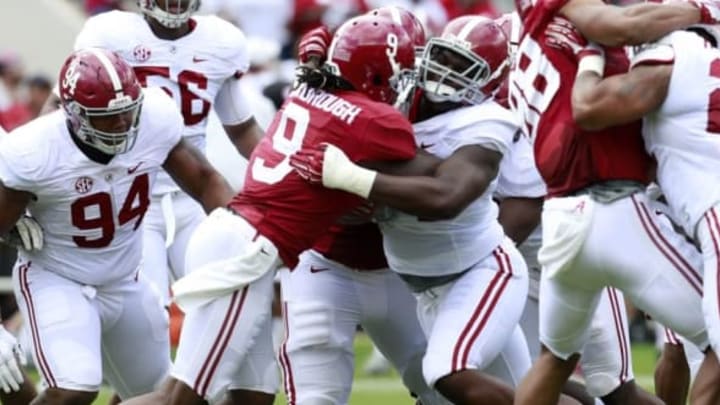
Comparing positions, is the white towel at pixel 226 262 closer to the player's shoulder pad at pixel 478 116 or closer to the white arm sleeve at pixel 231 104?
the player's shoulder pad at pixel 478 116

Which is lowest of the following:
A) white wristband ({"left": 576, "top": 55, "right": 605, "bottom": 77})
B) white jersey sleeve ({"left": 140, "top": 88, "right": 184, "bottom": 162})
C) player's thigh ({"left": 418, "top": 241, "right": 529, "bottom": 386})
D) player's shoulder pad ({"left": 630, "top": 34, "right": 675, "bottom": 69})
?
player's thigh ({"left": 418, "top": 241, "right": 529, "bottom": 386})

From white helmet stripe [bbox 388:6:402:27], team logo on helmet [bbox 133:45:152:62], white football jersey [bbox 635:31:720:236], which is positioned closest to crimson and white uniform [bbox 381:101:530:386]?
A: white helmet stripe [bbox 388:6:402:27]

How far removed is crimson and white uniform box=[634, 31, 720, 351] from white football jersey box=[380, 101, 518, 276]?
24.3 inches

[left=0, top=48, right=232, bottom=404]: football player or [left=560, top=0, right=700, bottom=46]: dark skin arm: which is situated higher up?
[left=560, top=0, right=700, bottom=46]: dark skin arm

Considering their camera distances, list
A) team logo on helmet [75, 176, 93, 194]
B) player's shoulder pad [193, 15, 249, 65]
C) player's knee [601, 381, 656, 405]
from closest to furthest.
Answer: team logo on helmet [75, 176, 93, 194] → player's knee [601, 381, 656, 405] → player's shoulder pad [193, 15, 249, 65]

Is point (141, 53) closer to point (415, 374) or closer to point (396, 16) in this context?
point (396, 16)

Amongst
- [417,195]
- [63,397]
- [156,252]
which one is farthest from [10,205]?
[417,195]

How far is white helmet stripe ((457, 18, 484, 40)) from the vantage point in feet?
21.2

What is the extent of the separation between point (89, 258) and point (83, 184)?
0.32 metres

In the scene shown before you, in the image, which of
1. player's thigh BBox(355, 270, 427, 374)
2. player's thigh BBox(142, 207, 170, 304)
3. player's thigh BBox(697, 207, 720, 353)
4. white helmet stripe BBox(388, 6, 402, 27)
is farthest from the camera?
player's thigh BBox(142, 207, 170, 304)

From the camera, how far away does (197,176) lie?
691cm

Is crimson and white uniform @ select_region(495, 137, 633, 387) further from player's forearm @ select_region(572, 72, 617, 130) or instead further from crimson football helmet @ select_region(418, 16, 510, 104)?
player's forearm @ select_region(572, 72, 617, 130)

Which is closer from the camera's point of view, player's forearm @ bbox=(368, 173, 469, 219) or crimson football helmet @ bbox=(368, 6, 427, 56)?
player's forearm @ bbox=(368, 173, 469, 219)

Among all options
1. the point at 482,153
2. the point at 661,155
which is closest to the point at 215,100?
the point at 482,153
